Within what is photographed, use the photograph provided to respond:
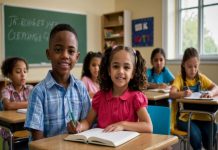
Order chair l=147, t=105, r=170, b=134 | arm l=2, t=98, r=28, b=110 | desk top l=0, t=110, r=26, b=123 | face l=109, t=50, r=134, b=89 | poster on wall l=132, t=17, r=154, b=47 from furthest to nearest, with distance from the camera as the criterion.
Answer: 1. poster on wall l=132, t=17, r=154, b=47
2. arm l=2, t=98, r=28, b=110
3. desk top l=0, t=110, r=26, b=123
4. chair l=147, t=105, r=170, b=134
5. face l=109, t=50, r=134, b=89

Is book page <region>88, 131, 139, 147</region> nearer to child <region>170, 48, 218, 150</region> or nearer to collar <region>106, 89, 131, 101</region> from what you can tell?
collar <region>106, 89, 131, 101</region>

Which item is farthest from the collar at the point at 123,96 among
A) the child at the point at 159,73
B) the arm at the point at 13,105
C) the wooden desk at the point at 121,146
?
the child at the point at 159,73

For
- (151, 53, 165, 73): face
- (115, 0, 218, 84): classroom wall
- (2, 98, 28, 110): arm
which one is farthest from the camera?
(115, 0, 218, 84): classroom wall

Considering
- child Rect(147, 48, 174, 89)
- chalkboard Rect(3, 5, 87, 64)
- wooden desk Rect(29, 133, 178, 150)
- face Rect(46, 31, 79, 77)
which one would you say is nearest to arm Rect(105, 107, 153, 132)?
wooden desk Rect(29, 133, 178, 150)

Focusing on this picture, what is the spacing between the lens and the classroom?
4.96 metres

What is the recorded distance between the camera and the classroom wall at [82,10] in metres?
5.25

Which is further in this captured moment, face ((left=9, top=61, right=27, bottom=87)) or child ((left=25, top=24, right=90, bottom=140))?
face ((left=9, top=61, right=27, bottom=87))

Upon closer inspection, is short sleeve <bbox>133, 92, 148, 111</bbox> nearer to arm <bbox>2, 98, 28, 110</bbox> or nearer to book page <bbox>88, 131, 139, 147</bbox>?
book page <bbox>88, 131, 139, 147</bbox>

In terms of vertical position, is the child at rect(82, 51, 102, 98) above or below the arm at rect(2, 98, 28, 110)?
above

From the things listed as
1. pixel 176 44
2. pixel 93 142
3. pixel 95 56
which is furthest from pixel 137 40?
pixel 93 142

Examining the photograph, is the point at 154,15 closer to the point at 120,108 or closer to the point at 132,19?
the point at 132,19

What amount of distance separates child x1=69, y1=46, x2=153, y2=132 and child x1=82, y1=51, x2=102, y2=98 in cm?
161

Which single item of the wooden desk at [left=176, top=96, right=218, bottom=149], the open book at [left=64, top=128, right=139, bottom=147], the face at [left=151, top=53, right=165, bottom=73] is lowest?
the wooden desk at [left=176, top=96, right=218, bottom=149]

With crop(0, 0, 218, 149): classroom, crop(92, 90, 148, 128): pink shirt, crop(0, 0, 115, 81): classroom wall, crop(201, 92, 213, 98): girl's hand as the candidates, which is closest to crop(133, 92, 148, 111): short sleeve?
crop(92, 90, 148, 128): pink shirt
